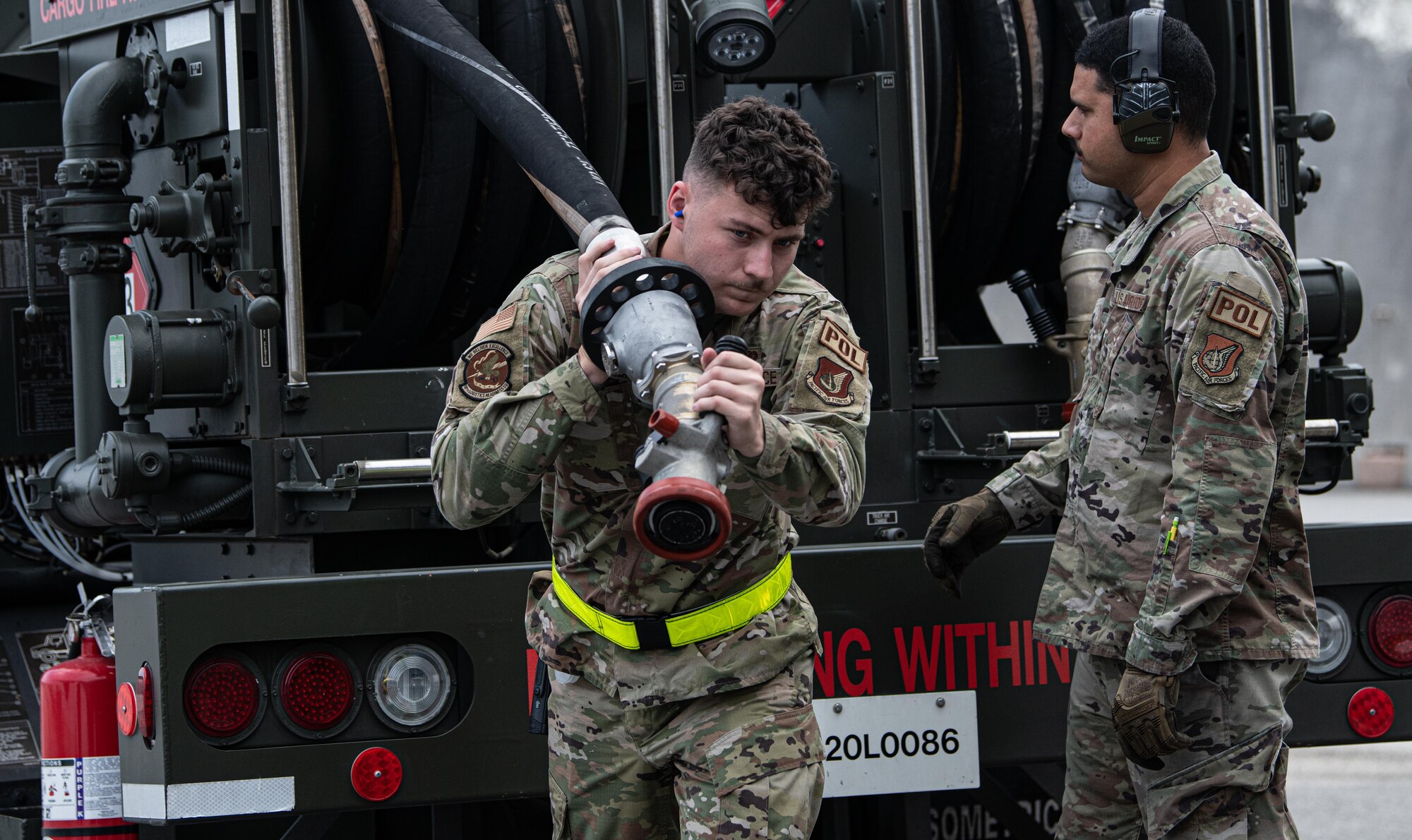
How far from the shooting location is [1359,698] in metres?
3.55

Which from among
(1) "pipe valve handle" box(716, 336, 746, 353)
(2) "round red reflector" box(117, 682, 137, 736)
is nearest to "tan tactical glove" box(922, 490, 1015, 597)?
(1) "pipe valve handle" box(716, 336, 746, 353)

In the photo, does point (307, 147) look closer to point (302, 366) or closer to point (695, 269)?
point (302, 366)

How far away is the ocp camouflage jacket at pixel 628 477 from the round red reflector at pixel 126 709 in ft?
2.77

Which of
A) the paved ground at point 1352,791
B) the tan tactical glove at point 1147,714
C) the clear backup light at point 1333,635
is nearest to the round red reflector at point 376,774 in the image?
the tan tactical glove at point 1147,714

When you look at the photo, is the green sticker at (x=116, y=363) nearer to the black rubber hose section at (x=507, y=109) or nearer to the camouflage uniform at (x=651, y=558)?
the black rubber hose section at (x=507, y=109)

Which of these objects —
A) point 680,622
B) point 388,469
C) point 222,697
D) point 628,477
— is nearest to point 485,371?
point 628,477

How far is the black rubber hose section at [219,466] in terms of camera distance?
3441mm

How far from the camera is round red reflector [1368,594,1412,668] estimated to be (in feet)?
11.7

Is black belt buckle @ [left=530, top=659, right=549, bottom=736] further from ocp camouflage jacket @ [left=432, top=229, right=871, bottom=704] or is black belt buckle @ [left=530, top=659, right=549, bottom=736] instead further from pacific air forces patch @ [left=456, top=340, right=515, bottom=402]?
pacific air forces patch @ [left=456, top=340, right=515, bottom=402]

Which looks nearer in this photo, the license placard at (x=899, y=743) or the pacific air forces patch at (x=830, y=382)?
the pacific air forces patch at (x=830, y=382)

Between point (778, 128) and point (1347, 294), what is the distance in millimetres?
1993

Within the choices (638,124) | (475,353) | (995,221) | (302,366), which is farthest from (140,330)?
(995,221)

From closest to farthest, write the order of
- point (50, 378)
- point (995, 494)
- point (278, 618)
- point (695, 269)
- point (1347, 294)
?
point (695, 269), point (278, 618), point (995, 494), point (1347, 294), point (50, 378)

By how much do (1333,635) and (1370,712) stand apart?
0.19 m
